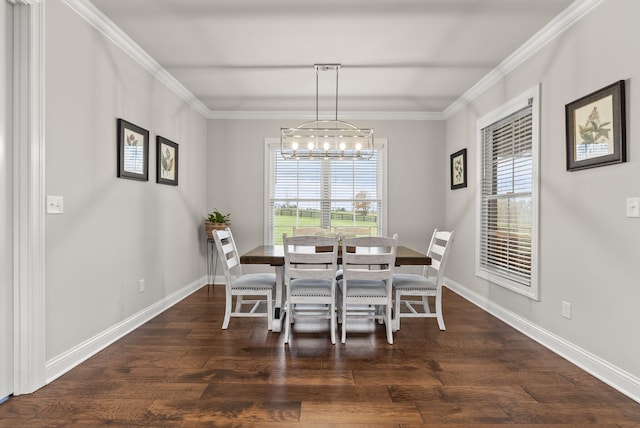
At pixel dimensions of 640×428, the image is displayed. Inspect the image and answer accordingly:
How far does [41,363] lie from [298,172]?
417cm

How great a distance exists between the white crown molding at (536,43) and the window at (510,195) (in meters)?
0.36

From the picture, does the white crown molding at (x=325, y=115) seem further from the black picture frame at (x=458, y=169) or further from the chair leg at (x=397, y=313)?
the chair leg at (x=397, y=313)

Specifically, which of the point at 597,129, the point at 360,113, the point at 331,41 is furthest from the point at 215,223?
the point at 597,129

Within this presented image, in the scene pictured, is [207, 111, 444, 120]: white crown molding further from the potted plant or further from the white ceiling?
the potted plant

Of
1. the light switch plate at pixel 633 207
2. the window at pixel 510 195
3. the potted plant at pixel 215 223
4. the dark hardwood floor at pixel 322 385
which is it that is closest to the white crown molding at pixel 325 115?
the window at pixel 510 195

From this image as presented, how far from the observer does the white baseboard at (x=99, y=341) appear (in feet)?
8.46

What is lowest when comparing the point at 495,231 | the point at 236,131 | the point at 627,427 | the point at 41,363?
the point at 627,427

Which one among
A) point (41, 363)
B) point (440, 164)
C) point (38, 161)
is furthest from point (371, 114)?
point (41, 363)

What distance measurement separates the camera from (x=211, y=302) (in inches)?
186

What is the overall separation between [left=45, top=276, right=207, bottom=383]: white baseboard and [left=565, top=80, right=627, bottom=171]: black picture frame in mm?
3869

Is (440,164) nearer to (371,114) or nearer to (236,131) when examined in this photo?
(371,114)

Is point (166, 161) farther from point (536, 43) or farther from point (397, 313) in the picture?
point (536, 43)

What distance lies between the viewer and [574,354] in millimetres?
2879

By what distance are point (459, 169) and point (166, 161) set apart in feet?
12.2
